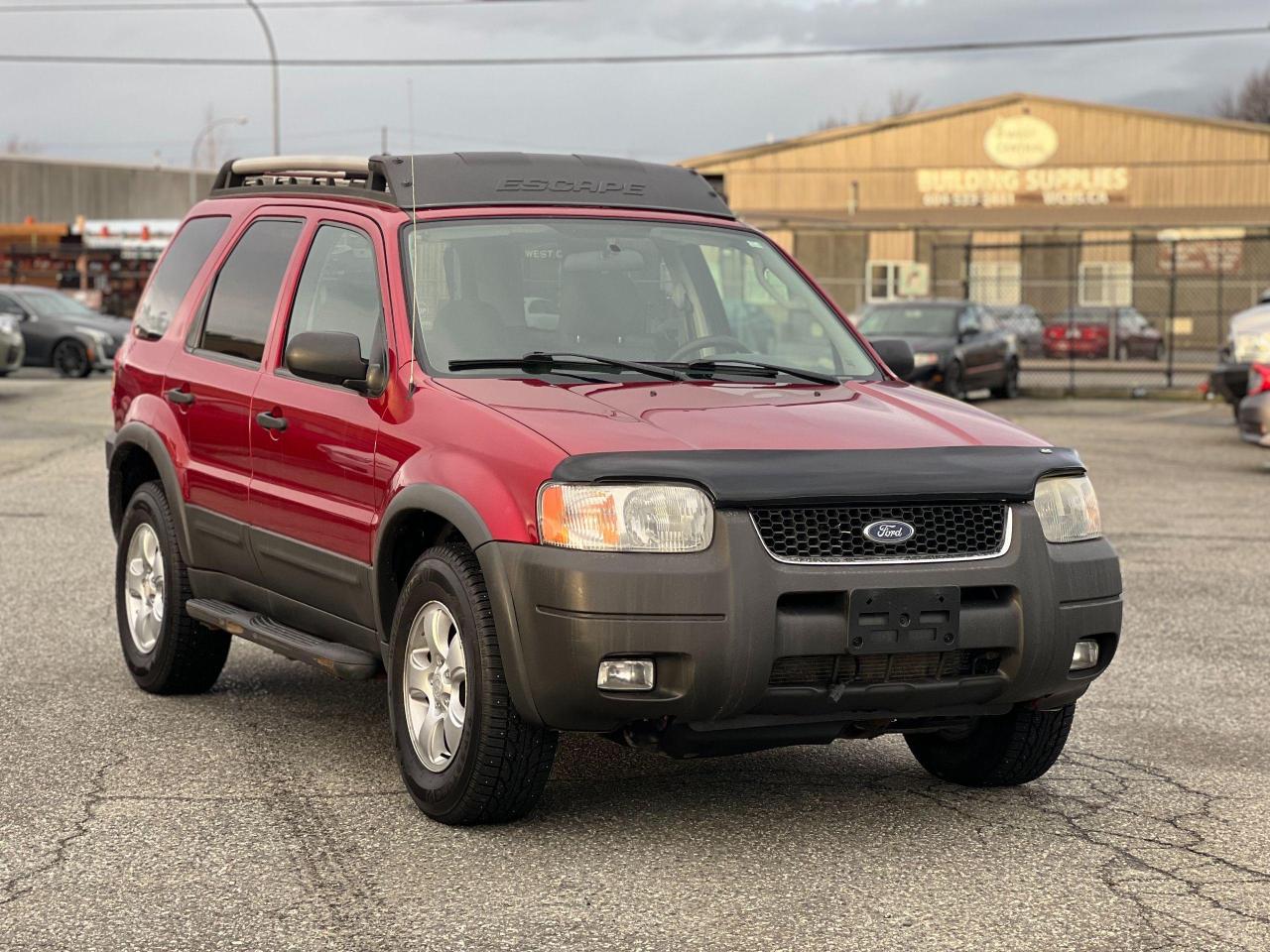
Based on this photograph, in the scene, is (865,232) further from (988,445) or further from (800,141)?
(988,445)

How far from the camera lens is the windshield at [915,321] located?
26.6m

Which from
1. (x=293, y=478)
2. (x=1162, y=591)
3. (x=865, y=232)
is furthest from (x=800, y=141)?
(x=293, y=478)

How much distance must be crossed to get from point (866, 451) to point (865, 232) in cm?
4841

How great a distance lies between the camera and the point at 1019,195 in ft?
180

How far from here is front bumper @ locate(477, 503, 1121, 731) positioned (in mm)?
4773

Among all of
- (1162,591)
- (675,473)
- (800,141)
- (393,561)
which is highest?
(800,141)

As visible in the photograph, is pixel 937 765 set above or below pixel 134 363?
below

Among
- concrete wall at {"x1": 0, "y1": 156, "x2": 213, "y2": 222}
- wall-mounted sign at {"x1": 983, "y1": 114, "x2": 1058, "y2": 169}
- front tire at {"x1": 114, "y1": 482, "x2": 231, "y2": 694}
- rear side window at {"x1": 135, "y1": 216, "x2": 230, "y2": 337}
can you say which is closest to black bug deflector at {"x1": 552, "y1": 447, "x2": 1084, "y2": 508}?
front tire at {"x1": 114, "y1": 482, "x2": 231, "y2": 694}

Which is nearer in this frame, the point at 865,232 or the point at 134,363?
the point at 134,363

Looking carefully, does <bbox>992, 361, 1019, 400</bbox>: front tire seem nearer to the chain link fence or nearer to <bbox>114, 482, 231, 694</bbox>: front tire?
the chain link fence

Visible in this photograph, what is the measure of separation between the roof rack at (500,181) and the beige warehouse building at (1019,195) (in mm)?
42525

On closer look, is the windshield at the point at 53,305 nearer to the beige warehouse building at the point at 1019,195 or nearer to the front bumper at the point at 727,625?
the beige warehouse building at the point at 1019,195

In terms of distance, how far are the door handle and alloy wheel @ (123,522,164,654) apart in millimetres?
1165

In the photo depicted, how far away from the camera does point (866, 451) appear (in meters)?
5.04
